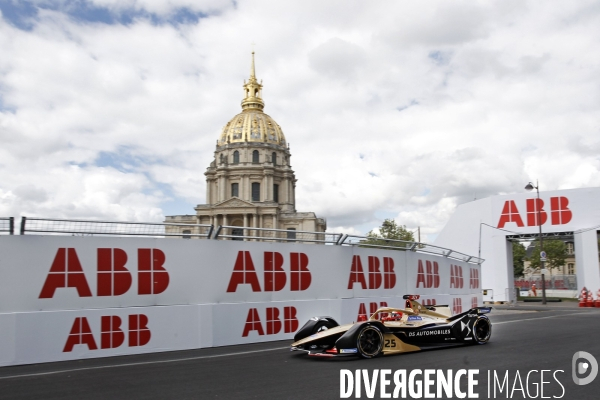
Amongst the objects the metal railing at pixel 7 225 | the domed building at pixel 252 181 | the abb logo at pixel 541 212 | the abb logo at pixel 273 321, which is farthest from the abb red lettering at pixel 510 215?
the domed building at pixel 252 181

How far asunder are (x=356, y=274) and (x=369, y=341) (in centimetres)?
628

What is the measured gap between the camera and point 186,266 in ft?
42.0

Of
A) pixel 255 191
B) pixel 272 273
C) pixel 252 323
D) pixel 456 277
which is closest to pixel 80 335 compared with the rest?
pixel 252 323

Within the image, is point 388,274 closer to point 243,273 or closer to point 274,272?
point 274,272

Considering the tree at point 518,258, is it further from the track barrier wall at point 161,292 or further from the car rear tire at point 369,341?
the car rear tire at point 369,341

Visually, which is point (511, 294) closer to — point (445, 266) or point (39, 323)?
point (445, 266)

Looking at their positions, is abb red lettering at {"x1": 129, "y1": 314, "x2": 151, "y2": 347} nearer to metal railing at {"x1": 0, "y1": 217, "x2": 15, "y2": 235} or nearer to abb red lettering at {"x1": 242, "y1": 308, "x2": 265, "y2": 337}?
abb red lettering at {"x1": 242, "y1": 308, "x2": 265, "y2": 337}

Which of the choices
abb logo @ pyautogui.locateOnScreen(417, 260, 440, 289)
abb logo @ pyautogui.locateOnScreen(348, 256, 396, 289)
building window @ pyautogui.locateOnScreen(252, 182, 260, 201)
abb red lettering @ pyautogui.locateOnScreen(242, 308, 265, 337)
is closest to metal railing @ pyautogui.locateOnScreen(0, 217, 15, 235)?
abb red lettering @ pyautogui.locateOnScreen(242, 308, 265, 337)

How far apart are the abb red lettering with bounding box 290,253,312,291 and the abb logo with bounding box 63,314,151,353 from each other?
4223 millimetres

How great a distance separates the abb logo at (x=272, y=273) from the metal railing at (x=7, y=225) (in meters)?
4.91

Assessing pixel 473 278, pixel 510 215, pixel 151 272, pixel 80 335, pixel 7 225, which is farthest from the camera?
pixel 510 215

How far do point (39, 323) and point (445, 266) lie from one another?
50.1ft

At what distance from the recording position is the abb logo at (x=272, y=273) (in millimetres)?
13602

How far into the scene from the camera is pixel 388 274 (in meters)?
17.4
